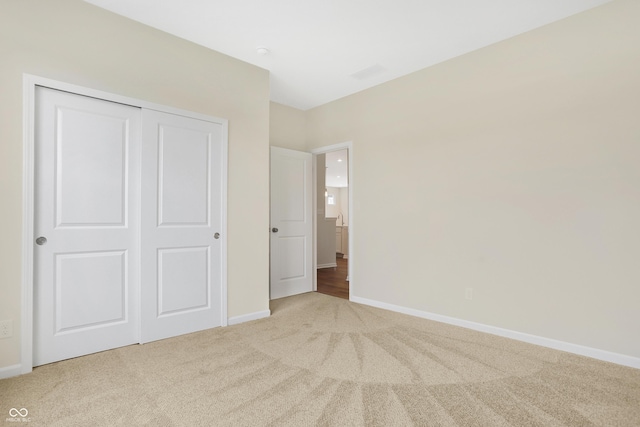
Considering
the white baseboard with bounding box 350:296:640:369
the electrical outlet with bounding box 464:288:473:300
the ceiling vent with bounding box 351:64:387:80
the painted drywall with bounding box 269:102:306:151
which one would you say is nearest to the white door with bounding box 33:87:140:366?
the painted drywall with bounding box 269:102:306:151

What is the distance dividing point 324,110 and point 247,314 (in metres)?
3.14

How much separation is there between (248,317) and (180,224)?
127 cm

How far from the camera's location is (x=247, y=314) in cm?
352

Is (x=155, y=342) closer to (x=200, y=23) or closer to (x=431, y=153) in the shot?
(x=200, y=23)

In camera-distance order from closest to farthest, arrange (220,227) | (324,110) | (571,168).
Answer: (571,168)
(220,227)
(324,110)

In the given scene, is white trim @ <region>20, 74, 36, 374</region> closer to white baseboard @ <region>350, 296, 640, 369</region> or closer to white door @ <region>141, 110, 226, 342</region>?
white door @ <region>141, 110, 226, 342</region>

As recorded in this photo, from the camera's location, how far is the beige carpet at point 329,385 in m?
1.78

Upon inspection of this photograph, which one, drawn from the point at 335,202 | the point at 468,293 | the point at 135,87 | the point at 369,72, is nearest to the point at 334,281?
the point at 468,293

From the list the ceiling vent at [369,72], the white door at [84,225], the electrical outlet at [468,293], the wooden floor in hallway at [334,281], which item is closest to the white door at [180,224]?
the white door at [84,225]

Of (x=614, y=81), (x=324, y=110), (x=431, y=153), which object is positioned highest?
(x=324, y=110)

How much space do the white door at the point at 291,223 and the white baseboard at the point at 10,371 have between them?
270 centimetres

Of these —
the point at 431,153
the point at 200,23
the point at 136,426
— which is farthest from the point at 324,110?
the point at 136,426

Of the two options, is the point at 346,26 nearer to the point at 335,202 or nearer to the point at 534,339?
the point at 534,339

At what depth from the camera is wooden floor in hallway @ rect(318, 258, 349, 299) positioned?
16.1 ft
